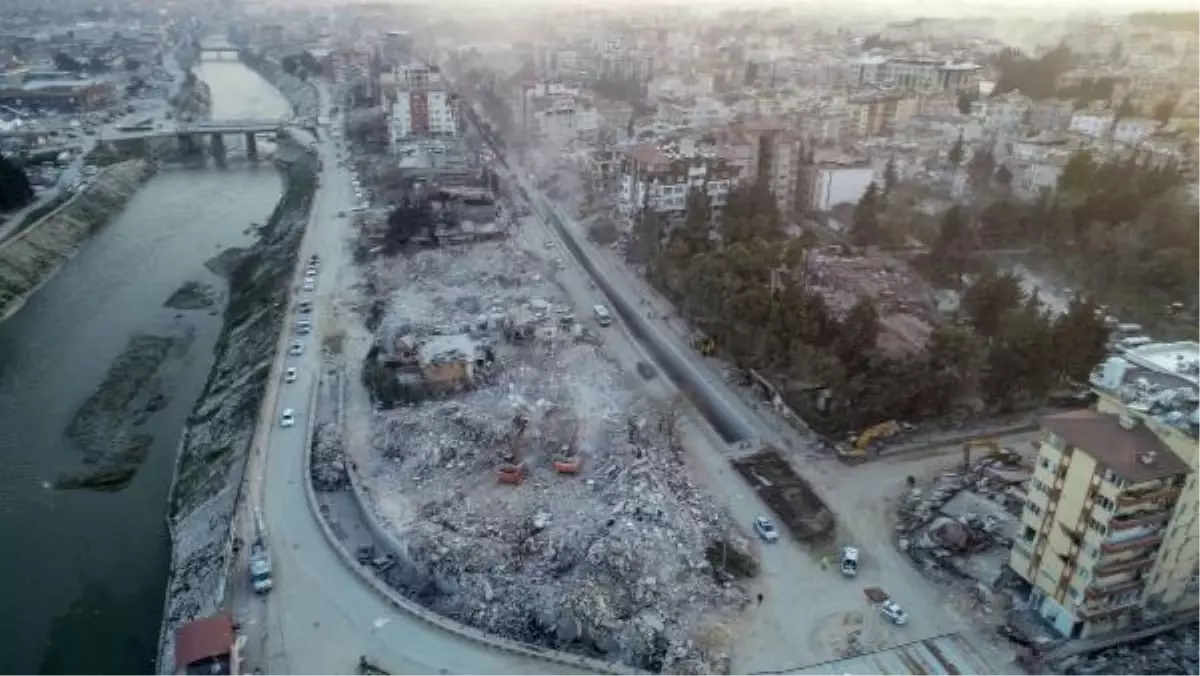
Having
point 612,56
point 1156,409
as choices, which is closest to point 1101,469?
point 1156,409

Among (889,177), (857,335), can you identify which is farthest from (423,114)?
(857,335)

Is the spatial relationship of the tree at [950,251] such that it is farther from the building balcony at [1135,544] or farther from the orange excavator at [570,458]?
the building balcony at [1135,544]

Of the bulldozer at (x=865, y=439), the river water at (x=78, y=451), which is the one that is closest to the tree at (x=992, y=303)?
the bulldozer at (x=865, y=439)

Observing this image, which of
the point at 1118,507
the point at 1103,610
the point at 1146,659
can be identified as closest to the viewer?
the point at 1118,507

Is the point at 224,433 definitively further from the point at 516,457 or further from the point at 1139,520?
the point at 1139,520

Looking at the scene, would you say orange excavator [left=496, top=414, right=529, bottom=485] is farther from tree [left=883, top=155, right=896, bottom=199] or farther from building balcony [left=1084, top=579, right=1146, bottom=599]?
tree [left=883, top=155, right=896, bottom=199]

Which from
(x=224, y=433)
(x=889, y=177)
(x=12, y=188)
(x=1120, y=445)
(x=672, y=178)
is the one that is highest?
(x=1120, y=445)

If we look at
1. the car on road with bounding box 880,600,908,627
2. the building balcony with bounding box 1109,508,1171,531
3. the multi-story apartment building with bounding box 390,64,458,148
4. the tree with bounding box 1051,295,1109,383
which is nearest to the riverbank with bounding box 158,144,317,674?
the car on road with bounding box 880,600,908,627

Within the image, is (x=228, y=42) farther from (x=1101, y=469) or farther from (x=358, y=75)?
(x=1101, y=469)
